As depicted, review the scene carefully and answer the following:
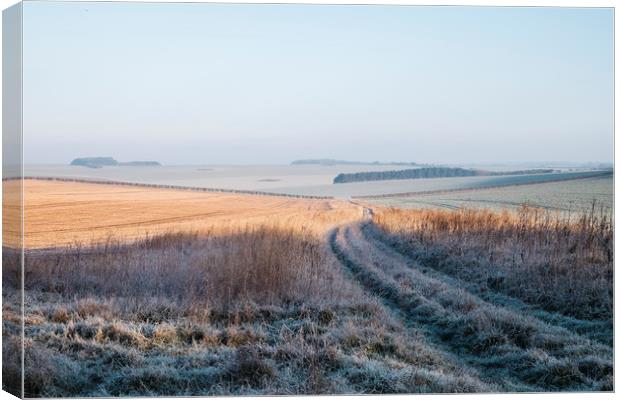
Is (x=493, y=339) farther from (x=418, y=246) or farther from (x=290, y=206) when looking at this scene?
(x=290, y=206)

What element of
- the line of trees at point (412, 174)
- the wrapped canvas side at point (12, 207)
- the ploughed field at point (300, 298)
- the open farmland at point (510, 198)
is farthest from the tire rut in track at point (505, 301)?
the wrapped canvas side at point (12, 207)

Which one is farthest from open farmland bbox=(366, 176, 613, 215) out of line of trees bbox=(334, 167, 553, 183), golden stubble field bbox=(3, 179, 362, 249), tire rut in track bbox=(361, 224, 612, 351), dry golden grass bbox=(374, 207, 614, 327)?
golden stubble field bbox=(3, 179, 362, 249)

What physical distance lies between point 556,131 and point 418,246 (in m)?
2.12

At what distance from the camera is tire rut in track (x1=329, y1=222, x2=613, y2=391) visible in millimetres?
6621

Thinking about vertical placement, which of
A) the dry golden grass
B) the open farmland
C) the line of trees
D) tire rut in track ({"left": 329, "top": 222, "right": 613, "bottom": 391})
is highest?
the line of trees

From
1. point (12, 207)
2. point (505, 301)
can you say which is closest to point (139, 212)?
point (12, 207)

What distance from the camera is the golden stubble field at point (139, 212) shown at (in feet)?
23.0

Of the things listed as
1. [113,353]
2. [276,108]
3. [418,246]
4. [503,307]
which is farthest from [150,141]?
[503,307]

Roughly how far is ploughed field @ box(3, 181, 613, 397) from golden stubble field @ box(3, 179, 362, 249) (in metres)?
0.02

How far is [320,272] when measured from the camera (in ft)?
25.3

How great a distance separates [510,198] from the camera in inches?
327

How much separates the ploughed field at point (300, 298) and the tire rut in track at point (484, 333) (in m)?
0.02

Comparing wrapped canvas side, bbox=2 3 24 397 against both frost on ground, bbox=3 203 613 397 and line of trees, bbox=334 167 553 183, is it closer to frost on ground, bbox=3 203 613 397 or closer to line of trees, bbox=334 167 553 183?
frost on ground, bbox=3 203 613 397

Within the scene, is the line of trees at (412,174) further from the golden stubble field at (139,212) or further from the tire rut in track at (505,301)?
the tire rut in track at (505,301)
